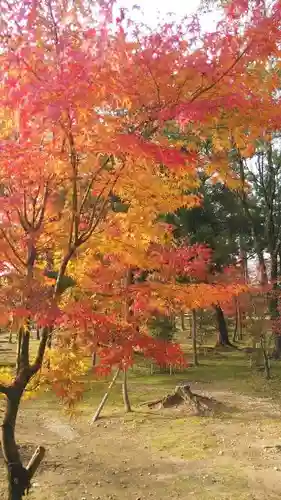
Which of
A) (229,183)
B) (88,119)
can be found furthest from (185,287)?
(88,119)

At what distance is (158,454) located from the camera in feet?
29.3

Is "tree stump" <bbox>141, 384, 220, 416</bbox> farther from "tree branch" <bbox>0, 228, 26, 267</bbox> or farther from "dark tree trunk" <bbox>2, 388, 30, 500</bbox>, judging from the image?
"tree branch" <bbox>0, 228, 26, 267</bbox>

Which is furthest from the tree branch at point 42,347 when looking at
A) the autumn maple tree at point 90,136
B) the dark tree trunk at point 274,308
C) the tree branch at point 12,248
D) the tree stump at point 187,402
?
the dark tree trunk at point 274,308

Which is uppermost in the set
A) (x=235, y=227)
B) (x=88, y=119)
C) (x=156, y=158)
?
(x=235, y=227)

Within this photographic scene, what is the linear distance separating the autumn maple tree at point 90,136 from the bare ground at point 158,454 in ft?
9.53

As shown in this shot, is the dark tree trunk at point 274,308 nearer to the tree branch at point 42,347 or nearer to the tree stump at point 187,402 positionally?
the tree stump at point 187,402

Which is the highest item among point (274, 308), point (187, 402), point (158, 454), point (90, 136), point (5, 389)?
point (90, 136)

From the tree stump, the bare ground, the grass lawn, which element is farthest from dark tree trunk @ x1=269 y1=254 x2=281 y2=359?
the tree stump

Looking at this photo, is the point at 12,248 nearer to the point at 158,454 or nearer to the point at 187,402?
the point at 158,454

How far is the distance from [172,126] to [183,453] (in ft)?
21.8

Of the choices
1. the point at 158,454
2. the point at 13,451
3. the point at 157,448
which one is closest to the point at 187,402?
the point at 157,448

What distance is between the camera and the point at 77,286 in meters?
5.73

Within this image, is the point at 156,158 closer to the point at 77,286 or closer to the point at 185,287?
the point at 77,286

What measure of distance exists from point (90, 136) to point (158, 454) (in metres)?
7.01
